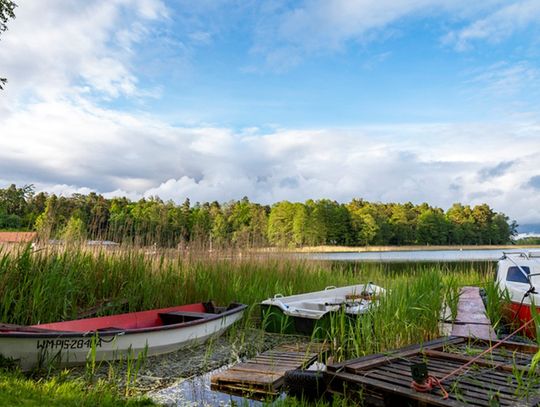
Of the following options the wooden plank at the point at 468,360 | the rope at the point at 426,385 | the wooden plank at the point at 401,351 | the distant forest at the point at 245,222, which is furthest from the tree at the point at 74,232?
the rope at the point at 426,385

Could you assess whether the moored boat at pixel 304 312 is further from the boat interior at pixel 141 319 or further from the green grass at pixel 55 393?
the green grass at pixel 55 393

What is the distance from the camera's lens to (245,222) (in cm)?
3756

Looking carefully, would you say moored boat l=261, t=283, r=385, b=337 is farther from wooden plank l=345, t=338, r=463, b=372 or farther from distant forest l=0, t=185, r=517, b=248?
distant forest l=0, t=185, r=517, b=248

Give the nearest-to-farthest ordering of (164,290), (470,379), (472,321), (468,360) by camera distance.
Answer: (470,379)
(468,360)
(472,321)
(164,290)

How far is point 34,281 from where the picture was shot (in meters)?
6.36

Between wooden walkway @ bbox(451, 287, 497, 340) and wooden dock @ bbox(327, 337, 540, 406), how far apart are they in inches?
26.9

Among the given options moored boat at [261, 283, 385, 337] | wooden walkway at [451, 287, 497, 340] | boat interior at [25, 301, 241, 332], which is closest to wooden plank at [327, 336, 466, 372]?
wooden walkway at [451, 287, 497, 340]

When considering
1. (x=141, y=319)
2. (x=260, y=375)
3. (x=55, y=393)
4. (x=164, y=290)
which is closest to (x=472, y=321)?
(x=260, y=375)

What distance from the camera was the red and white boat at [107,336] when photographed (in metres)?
5.11

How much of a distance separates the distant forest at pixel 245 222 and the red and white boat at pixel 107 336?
2073 mm

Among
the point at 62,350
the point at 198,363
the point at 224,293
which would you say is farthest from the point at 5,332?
the point at 224,293

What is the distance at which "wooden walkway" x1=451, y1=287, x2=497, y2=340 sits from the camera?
6297mm

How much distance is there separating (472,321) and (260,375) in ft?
12.1

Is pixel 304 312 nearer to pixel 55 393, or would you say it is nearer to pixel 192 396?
pixel 192 396
